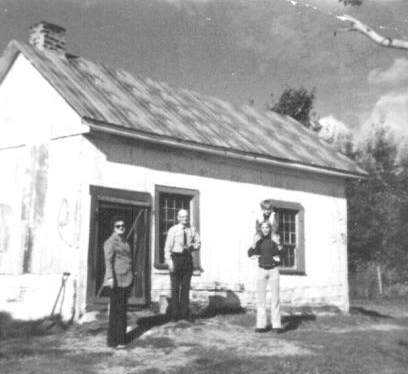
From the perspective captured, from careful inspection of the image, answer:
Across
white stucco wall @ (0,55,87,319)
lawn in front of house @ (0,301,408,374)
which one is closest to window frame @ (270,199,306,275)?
lawn in front of house @ (0,301,408,374)

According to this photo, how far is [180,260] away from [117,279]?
2091mm

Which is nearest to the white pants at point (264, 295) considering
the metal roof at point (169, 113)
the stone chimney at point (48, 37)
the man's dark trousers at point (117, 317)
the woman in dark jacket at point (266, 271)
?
the woman in dark jacket at point (266, 271)

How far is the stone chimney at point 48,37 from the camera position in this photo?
14.7 m

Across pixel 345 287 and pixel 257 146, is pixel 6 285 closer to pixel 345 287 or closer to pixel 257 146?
pixel 257 146

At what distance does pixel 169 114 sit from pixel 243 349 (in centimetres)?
653

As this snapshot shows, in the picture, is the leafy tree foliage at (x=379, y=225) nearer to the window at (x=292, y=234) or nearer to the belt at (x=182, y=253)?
the window at (x=292, y=234)

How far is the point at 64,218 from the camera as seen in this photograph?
41.5 ft

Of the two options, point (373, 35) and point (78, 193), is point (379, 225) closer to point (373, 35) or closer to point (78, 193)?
point (78, 193)

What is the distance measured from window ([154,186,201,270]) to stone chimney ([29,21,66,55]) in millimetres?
3956

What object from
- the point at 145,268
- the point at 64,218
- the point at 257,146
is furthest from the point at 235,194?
the point at 64,218

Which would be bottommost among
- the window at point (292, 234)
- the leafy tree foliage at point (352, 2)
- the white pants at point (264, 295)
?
the white pants at point (264, 295)

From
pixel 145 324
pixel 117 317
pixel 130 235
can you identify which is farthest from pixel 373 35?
pixel 130 235

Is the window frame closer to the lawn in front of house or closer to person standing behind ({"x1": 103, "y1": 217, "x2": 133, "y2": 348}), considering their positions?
the lawn in front of house

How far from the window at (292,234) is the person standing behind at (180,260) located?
459 cm
